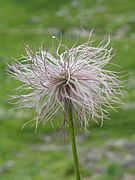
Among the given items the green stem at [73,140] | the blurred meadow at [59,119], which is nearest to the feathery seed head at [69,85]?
the green stem at [73,140]

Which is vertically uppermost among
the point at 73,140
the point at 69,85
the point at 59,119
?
the point at 69,85

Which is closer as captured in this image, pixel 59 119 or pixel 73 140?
pixel 73 140

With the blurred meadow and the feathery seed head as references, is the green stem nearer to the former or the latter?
the feathery seed head

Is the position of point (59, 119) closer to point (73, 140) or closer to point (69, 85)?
point (69, 85)

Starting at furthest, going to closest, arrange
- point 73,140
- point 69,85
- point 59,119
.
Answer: point 59,119 < point 69,85 < point 73,140

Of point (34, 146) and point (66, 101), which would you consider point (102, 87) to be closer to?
point (66, 101)

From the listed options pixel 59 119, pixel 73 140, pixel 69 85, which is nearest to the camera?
pixel 73 140

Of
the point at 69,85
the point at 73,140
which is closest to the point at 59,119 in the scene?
the point at 69,85

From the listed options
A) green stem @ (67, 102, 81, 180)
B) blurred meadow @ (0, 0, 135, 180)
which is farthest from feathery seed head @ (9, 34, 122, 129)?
blurred meadow @ (0, 0, 135, 180)
